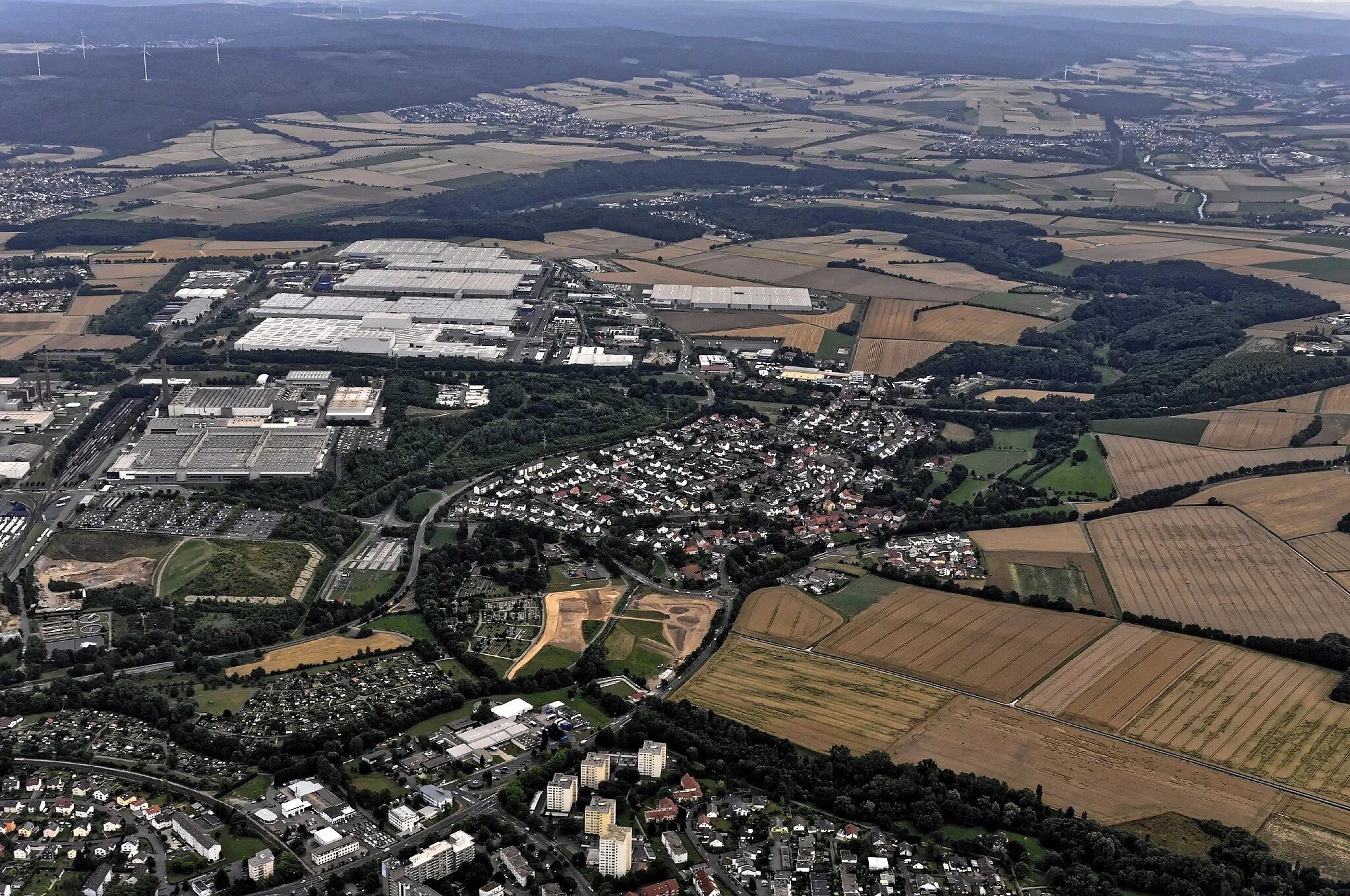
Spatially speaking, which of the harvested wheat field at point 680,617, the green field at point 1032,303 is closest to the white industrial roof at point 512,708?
the harvested wheat field at point 680,617

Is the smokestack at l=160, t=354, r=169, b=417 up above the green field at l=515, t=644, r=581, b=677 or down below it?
below

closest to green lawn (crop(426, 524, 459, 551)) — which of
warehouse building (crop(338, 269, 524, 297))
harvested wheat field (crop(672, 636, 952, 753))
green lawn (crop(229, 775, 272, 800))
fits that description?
harvested wheat field (crop(672, 636, 952, 753))

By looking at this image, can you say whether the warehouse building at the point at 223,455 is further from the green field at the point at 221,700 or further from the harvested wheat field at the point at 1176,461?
the harvested wheat field at the point at 1176,461

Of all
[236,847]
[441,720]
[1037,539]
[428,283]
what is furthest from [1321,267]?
[236,847]

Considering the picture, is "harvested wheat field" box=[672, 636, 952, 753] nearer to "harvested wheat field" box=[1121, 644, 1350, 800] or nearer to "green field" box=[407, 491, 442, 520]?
"harvested wheat field" box=[1121, 644, 1350, 800]

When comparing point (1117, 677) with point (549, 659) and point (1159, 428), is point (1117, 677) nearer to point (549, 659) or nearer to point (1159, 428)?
point (549, 659)

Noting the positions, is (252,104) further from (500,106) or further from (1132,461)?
(1132,461)
